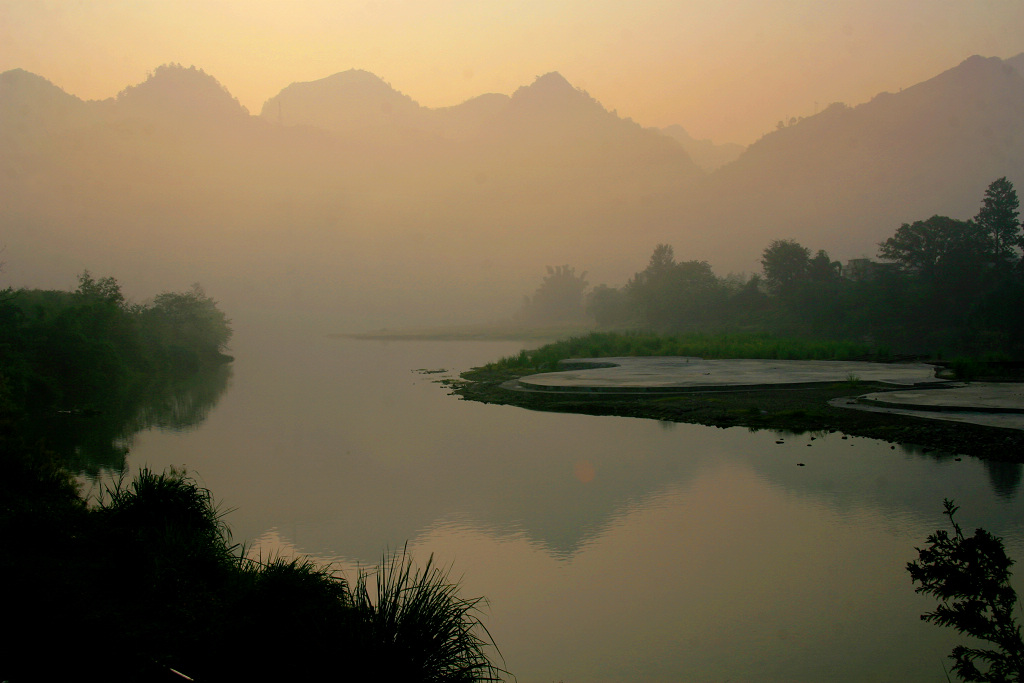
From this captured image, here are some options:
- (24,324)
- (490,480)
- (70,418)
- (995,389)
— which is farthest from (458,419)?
(24,324)

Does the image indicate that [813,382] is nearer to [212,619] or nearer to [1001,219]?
[212,619]

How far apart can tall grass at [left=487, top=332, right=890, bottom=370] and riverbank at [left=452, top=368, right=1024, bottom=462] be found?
13557mm

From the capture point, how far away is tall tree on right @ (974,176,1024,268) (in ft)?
202

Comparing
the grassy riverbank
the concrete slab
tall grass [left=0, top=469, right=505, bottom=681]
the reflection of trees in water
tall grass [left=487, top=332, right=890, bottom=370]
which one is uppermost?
tall grass [left=487, top=332, right=890, bottom=370]

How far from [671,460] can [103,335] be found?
121 feet

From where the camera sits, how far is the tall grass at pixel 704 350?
39.5m

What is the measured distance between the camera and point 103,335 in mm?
40844

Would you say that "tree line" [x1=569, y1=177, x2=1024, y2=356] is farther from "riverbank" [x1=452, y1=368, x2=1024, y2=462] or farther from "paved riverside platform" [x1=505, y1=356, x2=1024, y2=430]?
"riverbank" [x1=452, y1=368, x2=1024, y2=462]

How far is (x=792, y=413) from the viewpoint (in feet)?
64.2

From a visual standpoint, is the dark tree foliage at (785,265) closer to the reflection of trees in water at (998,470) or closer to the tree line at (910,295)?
the tree line at (910,295)

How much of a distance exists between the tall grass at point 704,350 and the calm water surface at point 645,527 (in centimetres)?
2213

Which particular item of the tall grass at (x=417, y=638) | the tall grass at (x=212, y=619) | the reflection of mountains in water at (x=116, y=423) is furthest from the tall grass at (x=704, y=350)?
the tall grass at (x=417, y=638)

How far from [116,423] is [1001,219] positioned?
68.7 metres

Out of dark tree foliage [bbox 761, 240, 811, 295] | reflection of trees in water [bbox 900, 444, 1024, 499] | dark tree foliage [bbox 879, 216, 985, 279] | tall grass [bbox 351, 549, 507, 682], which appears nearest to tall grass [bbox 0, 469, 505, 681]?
tall grass [bbox 351, 549, 507, 682]
